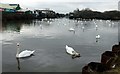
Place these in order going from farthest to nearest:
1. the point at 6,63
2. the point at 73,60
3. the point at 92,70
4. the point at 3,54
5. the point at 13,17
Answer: the point at 13,17 → the point at 3,54 → the point at 73,60 → the point at 6,63 → the point at 92,70

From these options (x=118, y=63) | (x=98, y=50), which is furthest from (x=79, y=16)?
(x=118, y=63)

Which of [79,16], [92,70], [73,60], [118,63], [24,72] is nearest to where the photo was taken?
[92,70]

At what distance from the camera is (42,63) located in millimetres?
14391

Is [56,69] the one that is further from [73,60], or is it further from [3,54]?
[3,54]

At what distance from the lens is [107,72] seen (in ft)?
32.4

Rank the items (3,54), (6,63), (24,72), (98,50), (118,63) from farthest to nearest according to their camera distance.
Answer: (98,50)
(3,54)
(6,63)
(24,72)
(118,63)

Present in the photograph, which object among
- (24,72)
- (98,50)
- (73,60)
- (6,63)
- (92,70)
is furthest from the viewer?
(98,50)

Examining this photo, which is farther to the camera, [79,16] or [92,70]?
[79,16]

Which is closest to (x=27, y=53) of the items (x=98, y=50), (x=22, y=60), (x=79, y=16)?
(x=22, y=60)

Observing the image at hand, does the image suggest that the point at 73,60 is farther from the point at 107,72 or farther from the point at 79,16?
the point at 79,16

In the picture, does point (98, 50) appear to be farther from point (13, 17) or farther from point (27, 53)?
point (13, 17)

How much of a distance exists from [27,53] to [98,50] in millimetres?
6018

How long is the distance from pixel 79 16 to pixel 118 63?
379 feet

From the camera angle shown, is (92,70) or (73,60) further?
(73,60)
